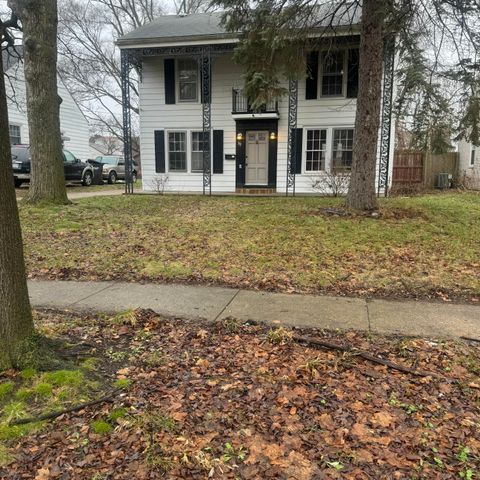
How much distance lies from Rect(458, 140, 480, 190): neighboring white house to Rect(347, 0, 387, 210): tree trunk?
40.1ft

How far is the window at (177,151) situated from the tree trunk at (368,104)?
9172 millimetres

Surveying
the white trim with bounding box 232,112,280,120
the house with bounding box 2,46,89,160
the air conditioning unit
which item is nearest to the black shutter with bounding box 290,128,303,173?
the white trim with bounding box 232,112,280,120

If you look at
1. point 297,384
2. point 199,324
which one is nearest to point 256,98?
point 199,324

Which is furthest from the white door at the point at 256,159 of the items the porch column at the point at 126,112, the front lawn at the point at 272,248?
the front lawn at the point at 272,248

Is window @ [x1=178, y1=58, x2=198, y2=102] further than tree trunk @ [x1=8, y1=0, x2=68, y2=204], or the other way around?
window @ [x1=178, y1=58, x2=198, y2=102]

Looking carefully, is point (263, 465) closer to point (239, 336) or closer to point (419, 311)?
point (239, 336)

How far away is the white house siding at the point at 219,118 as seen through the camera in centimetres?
1570

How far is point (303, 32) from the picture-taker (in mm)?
10297

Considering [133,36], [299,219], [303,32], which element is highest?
[133,36]

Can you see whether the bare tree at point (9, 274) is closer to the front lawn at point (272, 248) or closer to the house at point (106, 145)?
the front lawn at point (272, 248)

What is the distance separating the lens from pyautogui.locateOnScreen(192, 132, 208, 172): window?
17.0 m

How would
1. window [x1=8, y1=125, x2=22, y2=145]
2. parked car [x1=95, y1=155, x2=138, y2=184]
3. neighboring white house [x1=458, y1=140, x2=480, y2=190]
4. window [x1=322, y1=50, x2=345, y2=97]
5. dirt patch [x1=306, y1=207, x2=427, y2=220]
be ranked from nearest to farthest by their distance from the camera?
dirt patch [x1=306, y1=207, x2=427, y2=220] → window [x1=322, y1=50, x2=345, y2=97] → neighboring white house [x1=458, y1=140, x2=480, y2=190] → window [x1=8, y1=125, x2=22, y2=145] → parked car [x1=95, y1=155, x2=138, y2=184]

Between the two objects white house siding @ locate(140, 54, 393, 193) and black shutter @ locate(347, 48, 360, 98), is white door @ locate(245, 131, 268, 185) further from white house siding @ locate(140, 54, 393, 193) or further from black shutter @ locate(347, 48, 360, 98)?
black shutter @ locate(347, 48, 360, 98)

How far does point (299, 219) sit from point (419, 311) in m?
4.56
